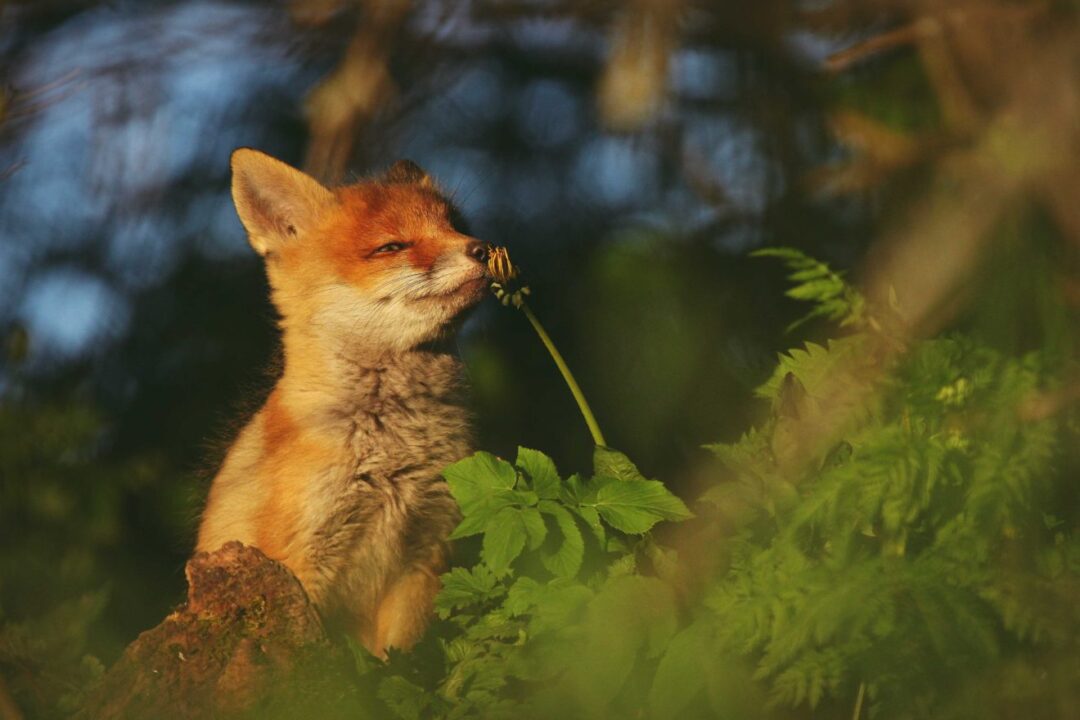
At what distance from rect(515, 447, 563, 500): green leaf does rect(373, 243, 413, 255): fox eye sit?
125 cm

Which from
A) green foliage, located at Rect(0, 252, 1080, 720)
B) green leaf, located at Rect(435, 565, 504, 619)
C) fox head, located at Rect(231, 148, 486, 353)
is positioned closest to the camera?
green foliage, located at Rect(0, 252, 1080, 720)

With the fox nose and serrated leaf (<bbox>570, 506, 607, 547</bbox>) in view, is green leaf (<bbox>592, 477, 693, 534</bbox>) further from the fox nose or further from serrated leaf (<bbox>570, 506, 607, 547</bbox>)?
the fox nose

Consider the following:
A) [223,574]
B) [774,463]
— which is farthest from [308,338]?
[774,463]

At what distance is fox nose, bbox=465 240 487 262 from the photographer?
10.9ft

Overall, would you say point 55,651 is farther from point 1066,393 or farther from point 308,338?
point 1066,393

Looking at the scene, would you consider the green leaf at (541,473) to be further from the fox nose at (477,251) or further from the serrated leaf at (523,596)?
the fox nose at (477,251)

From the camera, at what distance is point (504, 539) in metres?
2.34

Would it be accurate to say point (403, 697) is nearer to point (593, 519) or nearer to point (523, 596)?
point (523, 596)

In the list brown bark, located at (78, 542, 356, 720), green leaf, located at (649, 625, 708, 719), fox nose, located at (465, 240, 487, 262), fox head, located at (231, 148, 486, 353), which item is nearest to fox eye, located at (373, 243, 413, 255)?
fox head, located at (231, 148, 486, 353)

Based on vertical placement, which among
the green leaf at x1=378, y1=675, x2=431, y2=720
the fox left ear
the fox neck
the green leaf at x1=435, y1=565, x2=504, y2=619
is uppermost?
the fox left ear

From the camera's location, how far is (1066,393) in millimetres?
2090

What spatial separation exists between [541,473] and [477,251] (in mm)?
1026

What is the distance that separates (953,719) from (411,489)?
1717 millimetres

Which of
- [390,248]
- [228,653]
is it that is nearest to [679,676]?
[228,653]
